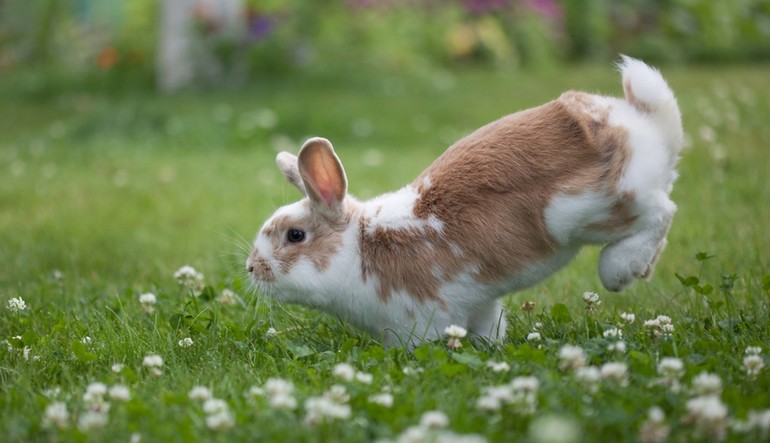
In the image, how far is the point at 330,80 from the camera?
11.4 m

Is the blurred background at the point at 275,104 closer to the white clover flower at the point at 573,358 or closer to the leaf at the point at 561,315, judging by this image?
the leaf at the point at 561,315

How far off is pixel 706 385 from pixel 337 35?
1089cm

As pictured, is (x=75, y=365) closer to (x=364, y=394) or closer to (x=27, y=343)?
(x=27, y=343)

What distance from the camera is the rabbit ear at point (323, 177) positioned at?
3.53m

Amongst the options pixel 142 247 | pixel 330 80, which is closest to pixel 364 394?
pixel 142 247

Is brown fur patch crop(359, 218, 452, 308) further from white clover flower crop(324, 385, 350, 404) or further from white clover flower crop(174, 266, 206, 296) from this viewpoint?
white clover flower crop(174, 266, 206, 296)

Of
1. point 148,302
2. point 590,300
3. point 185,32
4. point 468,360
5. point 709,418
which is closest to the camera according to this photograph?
point 709,418

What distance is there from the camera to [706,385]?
2613 mm

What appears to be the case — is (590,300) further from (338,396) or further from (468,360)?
(338,396)

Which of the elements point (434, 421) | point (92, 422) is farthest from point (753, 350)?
point (92, 422)

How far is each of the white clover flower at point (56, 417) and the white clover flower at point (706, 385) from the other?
1.78 metres

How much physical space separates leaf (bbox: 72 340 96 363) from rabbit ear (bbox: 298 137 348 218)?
3.26 feet

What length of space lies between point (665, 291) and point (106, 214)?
3945 millimetres

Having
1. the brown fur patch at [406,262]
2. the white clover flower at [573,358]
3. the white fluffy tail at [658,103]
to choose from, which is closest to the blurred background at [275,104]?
the brown fur patch at [406,262]
